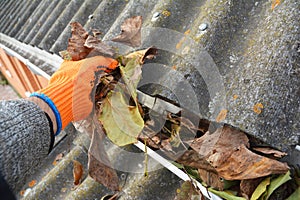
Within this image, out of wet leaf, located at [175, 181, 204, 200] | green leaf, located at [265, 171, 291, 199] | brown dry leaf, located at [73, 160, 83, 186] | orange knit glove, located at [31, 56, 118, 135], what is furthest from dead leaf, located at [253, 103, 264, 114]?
brown dry leaf, located at [73, 160, 83, 186]

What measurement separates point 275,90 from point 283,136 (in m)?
0.13

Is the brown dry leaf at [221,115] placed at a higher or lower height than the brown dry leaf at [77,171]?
higher

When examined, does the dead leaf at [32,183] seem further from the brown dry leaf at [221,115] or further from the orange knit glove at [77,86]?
the brown dry leaf at [221,115]

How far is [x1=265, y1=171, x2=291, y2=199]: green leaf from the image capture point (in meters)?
0.81

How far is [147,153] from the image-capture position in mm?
1146

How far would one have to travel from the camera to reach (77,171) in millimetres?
1424

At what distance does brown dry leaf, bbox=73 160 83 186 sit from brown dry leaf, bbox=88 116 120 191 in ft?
0.83

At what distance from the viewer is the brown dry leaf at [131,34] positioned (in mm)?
1238

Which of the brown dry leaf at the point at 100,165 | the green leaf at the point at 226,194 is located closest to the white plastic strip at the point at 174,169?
the green leaf at the point at 226,194

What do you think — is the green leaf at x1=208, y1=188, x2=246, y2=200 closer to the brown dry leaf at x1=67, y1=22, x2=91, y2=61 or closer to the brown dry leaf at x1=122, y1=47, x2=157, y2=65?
the brown dry leaf at x1=122, y1=47, x2=157, y2=65

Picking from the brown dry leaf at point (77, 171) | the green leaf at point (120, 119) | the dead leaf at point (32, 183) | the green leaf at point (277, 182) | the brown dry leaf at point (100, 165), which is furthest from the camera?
the dead leaf at point (32, 183)

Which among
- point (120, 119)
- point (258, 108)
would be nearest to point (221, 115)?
point (258, 108)

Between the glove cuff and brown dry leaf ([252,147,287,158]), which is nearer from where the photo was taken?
brown dry leaf ([252,147,287,158])

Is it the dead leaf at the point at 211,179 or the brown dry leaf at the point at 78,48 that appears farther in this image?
the brown dry leaf at the point at 78,48
